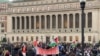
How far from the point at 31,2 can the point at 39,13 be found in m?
14.2

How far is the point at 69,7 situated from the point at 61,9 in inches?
91.6

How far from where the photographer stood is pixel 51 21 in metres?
114

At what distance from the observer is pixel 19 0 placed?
142 meters

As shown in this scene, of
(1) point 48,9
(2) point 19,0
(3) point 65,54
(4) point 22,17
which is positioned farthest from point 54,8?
(3) point 65,54

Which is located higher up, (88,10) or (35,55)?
(35,55)

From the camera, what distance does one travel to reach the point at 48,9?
118 metres

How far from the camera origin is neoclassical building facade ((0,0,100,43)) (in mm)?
104312

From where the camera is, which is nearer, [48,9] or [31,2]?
[48,9]

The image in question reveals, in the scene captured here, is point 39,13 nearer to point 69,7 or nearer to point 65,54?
point 69,7

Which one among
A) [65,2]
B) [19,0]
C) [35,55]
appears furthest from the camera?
[19,0]

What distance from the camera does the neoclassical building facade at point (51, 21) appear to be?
342 feet

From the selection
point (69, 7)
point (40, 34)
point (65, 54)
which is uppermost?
point (65, 54)

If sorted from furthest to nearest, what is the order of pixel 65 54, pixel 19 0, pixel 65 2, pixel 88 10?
pixel 19 0, pixel 65 2, pixel 88 10, pixel 65 54

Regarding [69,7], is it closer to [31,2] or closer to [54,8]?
[54,8]
